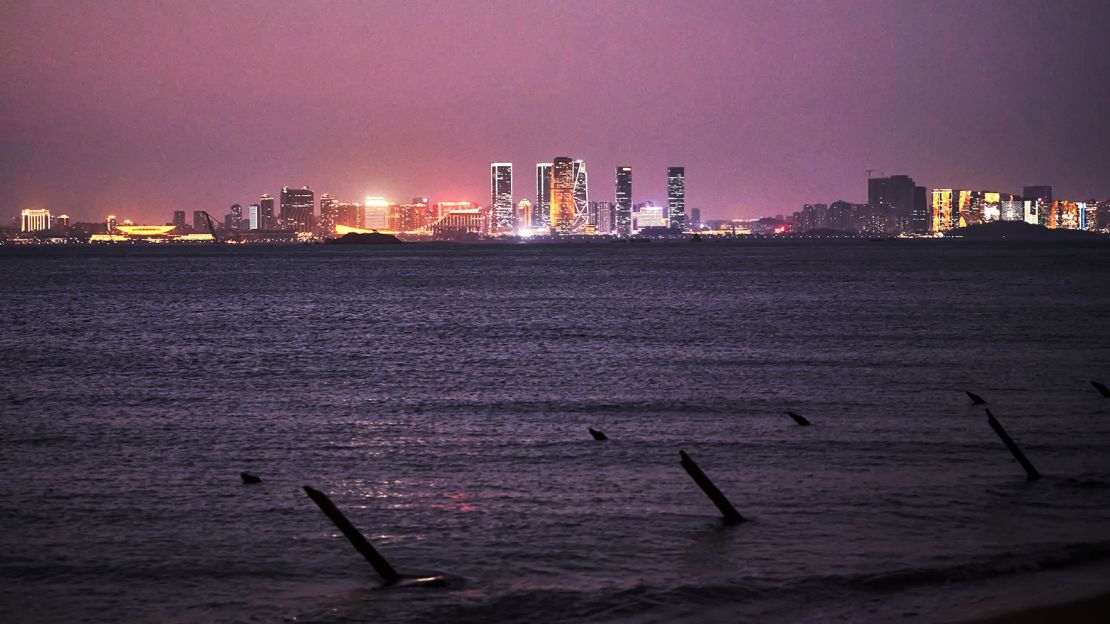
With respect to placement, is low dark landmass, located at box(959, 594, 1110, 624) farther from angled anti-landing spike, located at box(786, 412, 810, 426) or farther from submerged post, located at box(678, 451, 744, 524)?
angled anti-landing spike, located at box(786, 412, 810, 426)

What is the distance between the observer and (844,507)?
727 inches

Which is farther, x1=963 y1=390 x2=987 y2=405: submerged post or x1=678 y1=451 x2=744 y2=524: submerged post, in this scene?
x1=963 y1=390 x2=987 y2=405: submerged post

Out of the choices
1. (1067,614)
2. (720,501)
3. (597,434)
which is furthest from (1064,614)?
(597,434)

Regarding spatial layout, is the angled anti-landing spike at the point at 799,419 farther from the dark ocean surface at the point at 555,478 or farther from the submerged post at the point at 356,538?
the submerged post at the point at 356,538

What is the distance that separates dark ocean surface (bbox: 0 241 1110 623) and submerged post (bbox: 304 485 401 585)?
17.5 inches

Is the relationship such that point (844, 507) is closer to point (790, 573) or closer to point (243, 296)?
point (790, 573)

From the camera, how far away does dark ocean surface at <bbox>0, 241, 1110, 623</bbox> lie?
14.5 meters

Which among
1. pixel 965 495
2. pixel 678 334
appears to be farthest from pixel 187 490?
pixel 678 334

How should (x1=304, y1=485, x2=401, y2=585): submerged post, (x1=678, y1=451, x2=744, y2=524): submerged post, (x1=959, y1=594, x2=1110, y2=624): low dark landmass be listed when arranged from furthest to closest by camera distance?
1. (x1=678, y1=451, x2=744, y2=524): submerged post
2. (x1=304, y1=485, x2=401, y2=585): submerged post
3. (x1=959, y1=594, x2=1110, y2=624): low dark landmass

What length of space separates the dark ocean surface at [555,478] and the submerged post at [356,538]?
444 mm

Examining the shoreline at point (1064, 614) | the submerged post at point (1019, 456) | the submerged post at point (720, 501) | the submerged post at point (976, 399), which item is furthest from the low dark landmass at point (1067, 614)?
the submerged post at point (976, 399)

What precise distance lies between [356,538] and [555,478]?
6.76 meters

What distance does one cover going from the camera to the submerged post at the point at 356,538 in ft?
46.8

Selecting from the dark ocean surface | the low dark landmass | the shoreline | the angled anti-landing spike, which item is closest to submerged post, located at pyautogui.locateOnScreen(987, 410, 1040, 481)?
the dark ocean surface
